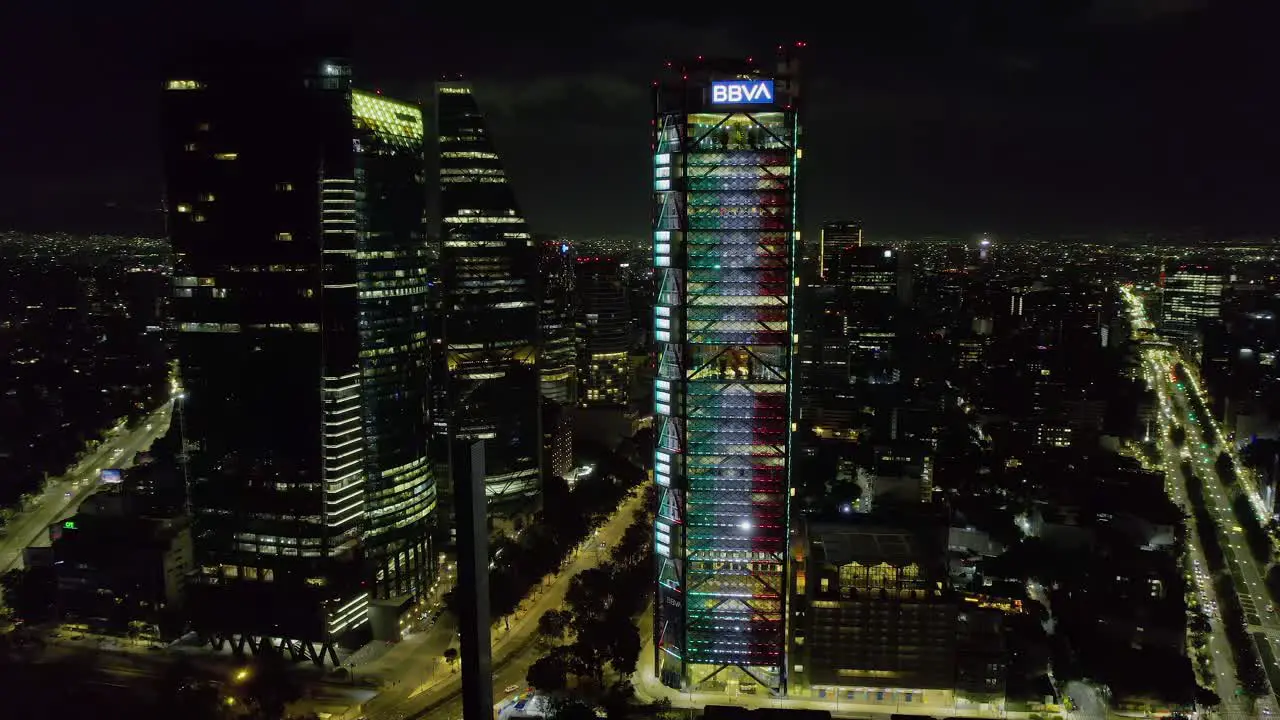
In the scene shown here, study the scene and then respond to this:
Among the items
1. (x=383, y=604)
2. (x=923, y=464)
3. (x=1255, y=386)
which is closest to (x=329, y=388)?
(x=383, y=604)

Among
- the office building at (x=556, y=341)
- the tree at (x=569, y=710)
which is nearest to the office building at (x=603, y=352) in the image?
the office building at (x=556, y=341)

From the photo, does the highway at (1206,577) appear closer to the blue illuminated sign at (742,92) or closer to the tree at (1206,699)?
the tree at (1206,699)

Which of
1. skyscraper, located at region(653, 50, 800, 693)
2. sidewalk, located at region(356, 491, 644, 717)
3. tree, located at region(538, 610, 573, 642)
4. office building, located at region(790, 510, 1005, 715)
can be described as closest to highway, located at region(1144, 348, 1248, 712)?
office building, located at region(790, 510, 1005, 715)

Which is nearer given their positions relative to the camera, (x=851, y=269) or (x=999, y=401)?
(x=999, y=401)

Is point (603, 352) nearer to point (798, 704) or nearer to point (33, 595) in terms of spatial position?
point (33, 595)

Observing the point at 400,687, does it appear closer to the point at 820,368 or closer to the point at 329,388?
the point at 329,388

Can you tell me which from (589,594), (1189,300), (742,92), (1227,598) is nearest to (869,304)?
(1189,300)

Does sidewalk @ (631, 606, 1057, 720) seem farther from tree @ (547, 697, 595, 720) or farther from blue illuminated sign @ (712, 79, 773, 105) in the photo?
blue illuminated sign @ (712, 79, 773, 105)
